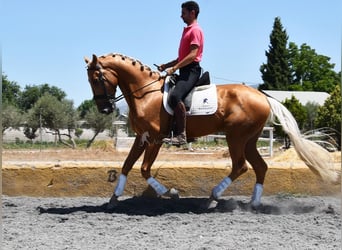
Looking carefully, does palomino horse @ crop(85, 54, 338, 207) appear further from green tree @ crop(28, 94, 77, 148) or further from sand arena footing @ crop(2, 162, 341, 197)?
green tree @ crop(28, 94, 77, 148)

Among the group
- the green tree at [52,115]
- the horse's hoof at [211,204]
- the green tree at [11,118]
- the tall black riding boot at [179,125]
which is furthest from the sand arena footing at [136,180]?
the green tree at [11,118]

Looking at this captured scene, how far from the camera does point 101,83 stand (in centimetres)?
683

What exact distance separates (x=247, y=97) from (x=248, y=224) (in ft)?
6.23

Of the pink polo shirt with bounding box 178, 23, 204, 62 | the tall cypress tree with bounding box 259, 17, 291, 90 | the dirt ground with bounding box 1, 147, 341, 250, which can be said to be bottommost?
the dirt ground with bounding box 1, 147, 341, 250

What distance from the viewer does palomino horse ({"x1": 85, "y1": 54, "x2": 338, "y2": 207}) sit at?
6859 millimetres

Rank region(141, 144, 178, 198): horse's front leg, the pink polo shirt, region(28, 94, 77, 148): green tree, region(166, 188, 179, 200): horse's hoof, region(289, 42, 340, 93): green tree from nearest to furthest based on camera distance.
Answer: the pink polo shirt
region(141, 144, 178, 198): horse's front leg
region(166, 188, 179, 200): horse's hoof
region(28, 94, 77, 148): green tree
region(289, 42, 340, 93): green tree

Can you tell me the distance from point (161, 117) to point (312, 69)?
72.3 metres

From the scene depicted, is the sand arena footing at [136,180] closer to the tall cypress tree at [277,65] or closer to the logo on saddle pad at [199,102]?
the logo on saddle pad at [199,102]

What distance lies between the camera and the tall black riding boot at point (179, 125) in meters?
6.68

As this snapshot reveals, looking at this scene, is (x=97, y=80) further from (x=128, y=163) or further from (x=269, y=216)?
(x=269, y=216)

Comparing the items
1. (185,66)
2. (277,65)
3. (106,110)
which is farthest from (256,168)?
(277,65)

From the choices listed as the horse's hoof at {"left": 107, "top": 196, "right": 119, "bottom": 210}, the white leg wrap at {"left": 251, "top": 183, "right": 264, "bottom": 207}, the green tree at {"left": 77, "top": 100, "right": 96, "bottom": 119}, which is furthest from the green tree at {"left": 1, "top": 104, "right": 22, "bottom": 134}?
the white leg wrap at {"left": 251, "top": 183, "right": 264, "bottom": 207}

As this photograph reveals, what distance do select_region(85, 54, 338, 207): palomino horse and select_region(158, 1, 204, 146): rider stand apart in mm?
215

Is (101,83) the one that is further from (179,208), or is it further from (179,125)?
(179,208)
